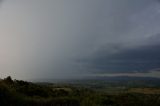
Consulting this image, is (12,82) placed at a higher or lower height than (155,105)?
higher

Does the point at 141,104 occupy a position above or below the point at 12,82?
below

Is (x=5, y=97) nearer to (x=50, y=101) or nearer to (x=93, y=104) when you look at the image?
(x=50, y=101)

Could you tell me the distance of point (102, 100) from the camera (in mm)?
32281

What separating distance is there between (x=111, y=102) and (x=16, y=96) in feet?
30.1

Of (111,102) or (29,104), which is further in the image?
(111,102)

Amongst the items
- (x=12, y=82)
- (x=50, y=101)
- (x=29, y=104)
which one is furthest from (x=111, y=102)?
(x=12, y=82)

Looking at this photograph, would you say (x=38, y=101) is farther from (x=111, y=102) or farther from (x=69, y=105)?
(x=111, y=102)

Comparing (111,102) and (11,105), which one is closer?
(11,105)

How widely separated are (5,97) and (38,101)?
2883 mm

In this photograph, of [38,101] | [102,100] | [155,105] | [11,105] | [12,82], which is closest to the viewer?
[11,105]

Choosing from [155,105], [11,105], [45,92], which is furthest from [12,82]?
[155,105]

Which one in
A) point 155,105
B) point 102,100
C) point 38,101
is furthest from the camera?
point 155,105

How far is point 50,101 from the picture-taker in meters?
30.3

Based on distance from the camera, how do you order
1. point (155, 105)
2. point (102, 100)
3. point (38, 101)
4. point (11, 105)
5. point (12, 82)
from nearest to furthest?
point (11, 105)
point (38, 101)
point (102, 100)
point (155, 105)
point (12, 82)
